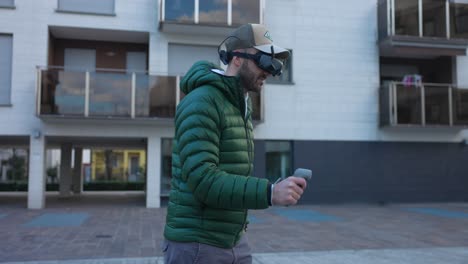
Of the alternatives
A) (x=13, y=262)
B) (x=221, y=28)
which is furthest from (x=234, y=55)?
(x=221, y=28)

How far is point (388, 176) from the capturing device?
55.7 feet

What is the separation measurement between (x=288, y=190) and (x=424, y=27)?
54.2ft

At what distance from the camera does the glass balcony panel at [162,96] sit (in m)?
14.4

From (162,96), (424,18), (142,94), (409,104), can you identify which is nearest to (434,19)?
(424,18)

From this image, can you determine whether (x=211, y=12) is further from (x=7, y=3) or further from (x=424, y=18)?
(x=424, y=18)

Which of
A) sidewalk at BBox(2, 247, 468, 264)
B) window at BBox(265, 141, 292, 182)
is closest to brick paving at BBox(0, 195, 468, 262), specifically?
sidewalk at BBox(2, 247, 468, 264)

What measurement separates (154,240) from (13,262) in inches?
103

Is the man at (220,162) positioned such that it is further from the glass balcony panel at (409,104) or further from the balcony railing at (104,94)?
the glass balcony panel at (409,104)

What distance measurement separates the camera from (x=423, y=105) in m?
16.4

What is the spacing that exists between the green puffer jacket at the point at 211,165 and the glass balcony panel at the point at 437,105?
1572 centimetres

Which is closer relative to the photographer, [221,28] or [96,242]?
[96,242]

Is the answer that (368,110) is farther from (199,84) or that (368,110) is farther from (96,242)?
(199,84)

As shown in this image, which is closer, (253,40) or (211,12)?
(253,40)

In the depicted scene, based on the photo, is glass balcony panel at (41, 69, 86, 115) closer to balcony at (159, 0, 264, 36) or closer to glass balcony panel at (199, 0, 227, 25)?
balcony at (159, 0, 264, 36)
